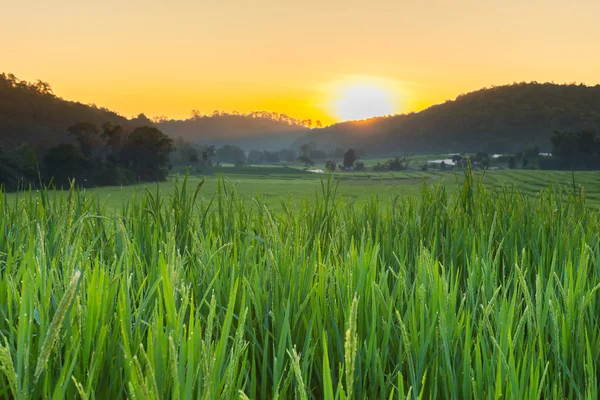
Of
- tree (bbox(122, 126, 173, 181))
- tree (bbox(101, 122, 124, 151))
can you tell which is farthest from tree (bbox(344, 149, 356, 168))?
tree (bbox(101, 122, 124, 151))

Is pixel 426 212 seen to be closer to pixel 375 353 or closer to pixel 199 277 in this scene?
pixel 199 277

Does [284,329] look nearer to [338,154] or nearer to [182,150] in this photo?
[182,150]

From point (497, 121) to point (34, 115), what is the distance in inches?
3123

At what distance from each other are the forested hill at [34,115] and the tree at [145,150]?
16.3 metres

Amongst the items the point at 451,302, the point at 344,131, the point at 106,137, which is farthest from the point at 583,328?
the point at 344,131

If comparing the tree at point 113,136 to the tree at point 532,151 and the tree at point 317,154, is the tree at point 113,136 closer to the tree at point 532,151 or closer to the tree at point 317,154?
the tree at point 317,154

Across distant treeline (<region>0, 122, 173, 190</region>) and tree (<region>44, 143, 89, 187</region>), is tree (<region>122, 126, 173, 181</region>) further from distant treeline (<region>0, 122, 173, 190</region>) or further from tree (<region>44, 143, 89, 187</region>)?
tree (<region>44, 143, 89, 187</region>)

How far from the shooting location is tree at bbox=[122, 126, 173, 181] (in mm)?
50344

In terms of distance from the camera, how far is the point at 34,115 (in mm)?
69125

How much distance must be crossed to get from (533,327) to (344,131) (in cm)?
11817

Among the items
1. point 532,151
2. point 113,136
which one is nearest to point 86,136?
point 113,136

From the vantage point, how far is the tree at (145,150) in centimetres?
5034

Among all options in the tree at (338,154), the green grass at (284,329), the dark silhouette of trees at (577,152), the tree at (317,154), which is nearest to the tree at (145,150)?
the green grass at (284,329)

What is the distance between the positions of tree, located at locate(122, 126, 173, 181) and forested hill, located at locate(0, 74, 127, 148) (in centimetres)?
1627
